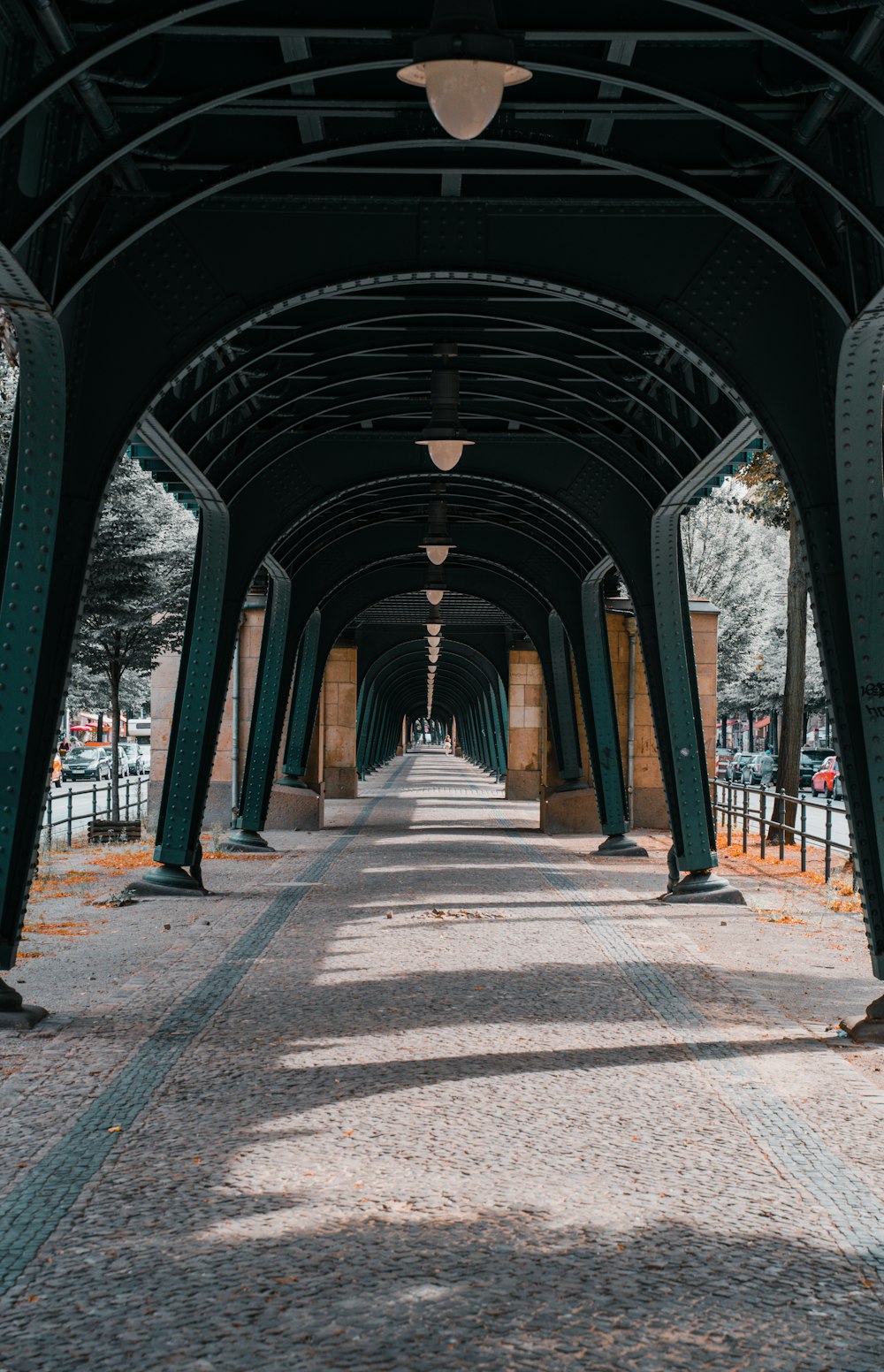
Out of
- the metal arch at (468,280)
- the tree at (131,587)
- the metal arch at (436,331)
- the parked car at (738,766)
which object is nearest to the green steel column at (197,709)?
the metal arch at (436,331)

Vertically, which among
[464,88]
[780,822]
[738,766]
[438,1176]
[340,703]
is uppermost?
[738,766]

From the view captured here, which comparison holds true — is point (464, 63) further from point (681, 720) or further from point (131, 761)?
point (131, 761)

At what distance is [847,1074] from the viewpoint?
22.1ft

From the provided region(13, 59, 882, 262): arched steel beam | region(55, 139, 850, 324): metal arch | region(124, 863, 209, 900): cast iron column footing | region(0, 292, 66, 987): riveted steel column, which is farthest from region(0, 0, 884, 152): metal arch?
region(124, 863, 209, 900): cast iron column footing

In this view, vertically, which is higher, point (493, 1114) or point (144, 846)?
point (144, 846)

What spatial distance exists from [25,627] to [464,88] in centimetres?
392

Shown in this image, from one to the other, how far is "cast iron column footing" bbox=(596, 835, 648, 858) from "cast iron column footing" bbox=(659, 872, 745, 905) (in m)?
5.19

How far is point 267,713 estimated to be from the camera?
65.2 feet

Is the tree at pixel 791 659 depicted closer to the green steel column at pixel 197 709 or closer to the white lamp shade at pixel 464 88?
the green steel column at pixel 197 709

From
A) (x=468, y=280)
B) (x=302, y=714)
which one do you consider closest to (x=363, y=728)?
(x=302, y=714)

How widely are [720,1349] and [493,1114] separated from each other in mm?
2297

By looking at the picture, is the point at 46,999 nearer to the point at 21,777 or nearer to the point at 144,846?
the point at 21,777

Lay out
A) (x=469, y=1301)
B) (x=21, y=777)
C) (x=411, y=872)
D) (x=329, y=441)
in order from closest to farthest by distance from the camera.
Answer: (x=469, y=1301) → (x=21, y=777) → (x=329, y=441) → (x=411, y=872)

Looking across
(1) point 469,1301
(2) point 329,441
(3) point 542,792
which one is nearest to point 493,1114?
(1) point 469,1301
